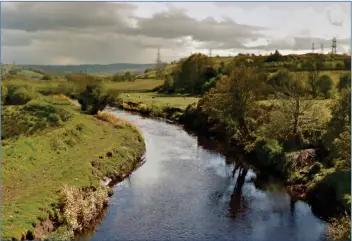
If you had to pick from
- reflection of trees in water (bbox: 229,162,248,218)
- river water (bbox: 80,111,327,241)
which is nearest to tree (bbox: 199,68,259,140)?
river water (bbox: 80,111,327,241)

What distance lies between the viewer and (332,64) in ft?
433

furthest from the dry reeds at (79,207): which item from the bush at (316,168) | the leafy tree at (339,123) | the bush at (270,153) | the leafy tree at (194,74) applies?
the leafy tree at (194,74)

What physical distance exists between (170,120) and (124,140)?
34441 millimetres

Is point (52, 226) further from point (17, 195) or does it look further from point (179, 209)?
point (179, 209)

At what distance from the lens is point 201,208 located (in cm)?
3753

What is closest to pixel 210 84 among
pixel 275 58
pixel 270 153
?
pixel 275 58

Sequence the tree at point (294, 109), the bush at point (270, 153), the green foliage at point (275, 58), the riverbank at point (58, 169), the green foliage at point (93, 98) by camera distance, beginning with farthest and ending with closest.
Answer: the green foliage at point (275, 58) → the green foliage at point (93, 98) → the tree at point (294, 109) → the bush at point (270, 153) → the riverbank at point (58, 169)

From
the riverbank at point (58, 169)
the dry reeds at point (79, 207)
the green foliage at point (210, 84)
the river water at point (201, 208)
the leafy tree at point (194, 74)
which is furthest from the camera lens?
the leafy tree at point (194, 74)

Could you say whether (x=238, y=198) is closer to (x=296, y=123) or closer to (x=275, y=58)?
(x=296, y=123)

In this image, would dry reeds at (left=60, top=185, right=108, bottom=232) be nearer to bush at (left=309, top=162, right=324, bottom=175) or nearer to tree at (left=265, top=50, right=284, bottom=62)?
bush at (left=309, top=162, right=324, bottom=175)

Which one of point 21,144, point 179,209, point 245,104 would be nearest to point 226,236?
point 179,209

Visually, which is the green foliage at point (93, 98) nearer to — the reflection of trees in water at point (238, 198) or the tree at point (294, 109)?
the reflection of trees in water at point (238, 198)

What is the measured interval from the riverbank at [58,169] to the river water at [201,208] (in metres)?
1.89

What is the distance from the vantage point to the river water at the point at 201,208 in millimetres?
31984
